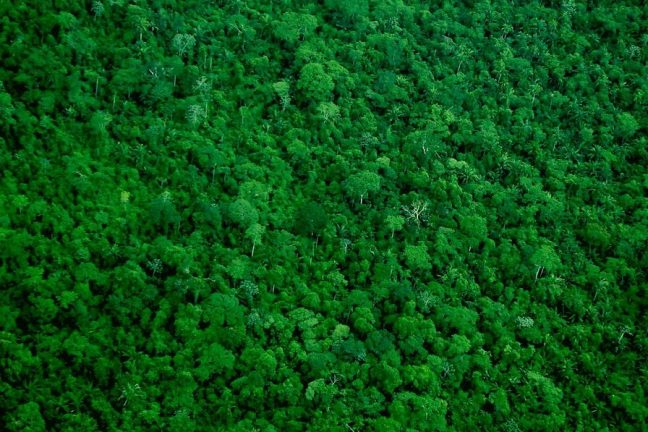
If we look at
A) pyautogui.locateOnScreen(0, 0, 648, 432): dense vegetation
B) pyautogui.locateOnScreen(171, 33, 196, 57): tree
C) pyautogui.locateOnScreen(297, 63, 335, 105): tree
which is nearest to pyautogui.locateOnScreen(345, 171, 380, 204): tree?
pyautogui.locateOnScreen(0, 0, 648, 432): dense vegetation

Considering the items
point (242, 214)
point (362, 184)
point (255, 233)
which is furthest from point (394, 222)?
point (242, 214)

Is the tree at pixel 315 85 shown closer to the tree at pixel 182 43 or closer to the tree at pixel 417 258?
the tree at pixel 182 43

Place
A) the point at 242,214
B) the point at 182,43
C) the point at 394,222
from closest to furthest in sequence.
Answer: the point at 242,214 → the point at 394,222 → the point at 182,43

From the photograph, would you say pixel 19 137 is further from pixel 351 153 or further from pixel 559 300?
pixel 559 300

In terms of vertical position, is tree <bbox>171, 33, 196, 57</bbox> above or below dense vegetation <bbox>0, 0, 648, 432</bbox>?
above

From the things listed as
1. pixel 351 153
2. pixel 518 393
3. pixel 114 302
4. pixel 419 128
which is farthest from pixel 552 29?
pixel 114 302

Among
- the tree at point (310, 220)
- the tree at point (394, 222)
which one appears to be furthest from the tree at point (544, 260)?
the tree at point (310, 220)

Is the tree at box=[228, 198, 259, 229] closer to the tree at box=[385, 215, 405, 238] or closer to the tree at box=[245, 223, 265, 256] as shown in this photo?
the tree at box=[245, 223, 265, 256]

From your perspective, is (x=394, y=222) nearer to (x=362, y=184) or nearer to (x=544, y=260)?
(x=362, y=184)
